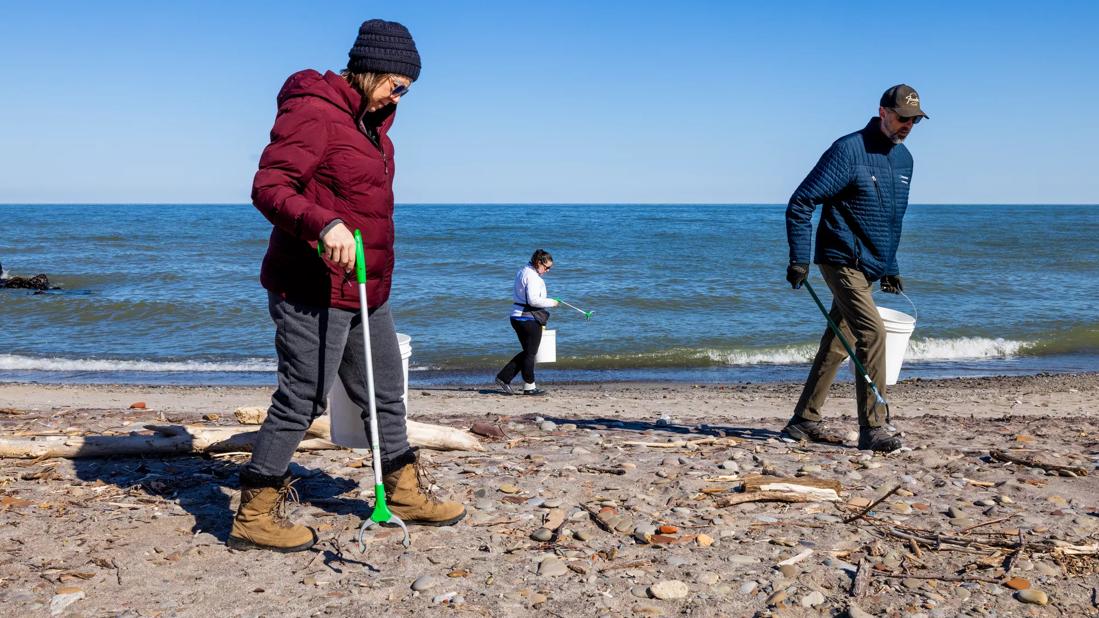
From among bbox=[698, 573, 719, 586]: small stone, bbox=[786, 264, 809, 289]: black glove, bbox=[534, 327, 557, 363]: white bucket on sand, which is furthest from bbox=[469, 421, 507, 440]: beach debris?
bbox=[534, 327, 557, 363]: white bucket on sand

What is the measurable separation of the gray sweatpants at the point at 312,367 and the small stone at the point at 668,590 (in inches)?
51.1

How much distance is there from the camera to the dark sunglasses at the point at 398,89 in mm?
3461

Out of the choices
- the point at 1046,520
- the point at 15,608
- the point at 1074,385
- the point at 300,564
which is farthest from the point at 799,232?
the point at 1074,385

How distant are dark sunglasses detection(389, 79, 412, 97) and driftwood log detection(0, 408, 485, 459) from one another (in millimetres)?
2253

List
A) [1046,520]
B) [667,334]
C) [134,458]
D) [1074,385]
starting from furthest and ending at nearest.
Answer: [667,334], [1074,385], [134,458], [1046,520]

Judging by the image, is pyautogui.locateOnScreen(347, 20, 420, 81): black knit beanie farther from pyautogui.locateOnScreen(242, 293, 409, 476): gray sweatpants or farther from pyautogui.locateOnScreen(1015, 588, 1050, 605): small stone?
pyautogui.locateOnScreen(1015, 588, 1050, 605): small stone

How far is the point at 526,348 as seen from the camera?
11.0m

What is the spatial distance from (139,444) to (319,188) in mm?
2403

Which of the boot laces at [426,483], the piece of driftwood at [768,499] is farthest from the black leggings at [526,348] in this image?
the piece of driftwood at [768,499]

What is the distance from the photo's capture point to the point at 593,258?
34000mm

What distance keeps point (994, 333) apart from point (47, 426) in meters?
15.5

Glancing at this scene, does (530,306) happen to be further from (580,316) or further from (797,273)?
(580,316)

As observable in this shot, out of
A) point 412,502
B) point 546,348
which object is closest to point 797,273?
point 412,502

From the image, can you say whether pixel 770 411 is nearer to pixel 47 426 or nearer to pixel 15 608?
pixel 47 426
